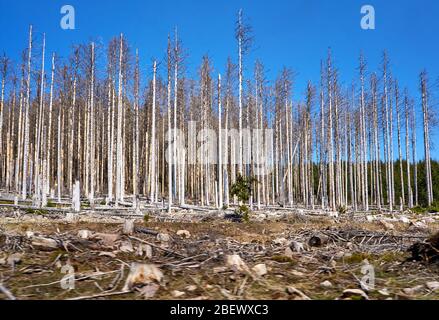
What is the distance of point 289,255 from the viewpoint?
4.46 meters

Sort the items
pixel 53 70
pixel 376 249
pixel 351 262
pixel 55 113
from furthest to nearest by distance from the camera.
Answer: pixel 55 113, pixel 53 70, pixel 376 249, pixel 351 262

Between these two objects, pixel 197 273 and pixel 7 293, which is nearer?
pixel 7 293

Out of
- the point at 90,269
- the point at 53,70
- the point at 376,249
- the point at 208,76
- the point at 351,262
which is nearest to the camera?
the point at 90,269

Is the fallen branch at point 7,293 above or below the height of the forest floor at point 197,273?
above

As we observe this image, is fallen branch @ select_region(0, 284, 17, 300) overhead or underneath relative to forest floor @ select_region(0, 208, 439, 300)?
overhead

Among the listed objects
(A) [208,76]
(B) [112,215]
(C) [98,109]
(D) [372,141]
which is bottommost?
(B) [112,215]

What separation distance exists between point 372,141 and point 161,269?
85.1 ft

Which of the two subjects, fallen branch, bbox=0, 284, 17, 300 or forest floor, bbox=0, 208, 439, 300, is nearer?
fallen branch, bbox=0, 284, 17, 300

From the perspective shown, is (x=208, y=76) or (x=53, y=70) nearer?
(x=53, y=70)

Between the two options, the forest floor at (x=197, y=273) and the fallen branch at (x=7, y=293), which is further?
the forest floor at (x=197, y=273)

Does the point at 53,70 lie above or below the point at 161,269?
above
